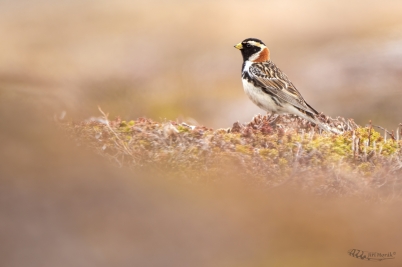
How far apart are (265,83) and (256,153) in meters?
1.91

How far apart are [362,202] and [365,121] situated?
246 centimetres

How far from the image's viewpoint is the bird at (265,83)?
728cm

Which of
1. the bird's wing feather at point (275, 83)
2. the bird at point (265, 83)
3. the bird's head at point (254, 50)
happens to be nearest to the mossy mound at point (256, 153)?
the bird at point (265, 83)

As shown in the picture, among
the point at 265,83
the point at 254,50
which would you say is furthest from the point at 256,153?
the point at 254,50

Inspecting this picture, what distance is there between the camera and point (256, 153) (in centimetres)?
577

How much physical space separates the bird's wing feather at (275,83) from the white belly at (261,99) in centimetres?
9

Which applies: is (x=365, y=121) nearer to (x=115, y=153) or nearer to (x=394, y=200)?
(x=394, y=200)

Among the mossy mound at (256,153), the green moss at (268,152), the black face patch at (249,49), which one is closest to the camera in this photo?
the mossy mound at (256,153)

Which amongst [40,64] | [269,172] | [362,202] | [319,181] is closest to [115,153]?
[269,172]

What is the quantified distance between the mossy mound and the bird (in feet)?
3.14

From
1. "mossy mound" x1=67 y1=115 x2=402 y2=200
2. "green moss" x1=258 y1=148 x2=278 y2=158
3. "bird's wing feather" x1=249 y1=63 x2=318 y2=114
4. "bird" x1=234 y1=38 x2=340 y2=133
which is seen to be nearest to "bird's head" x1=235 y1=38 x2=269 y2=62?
"bird" x1=234 y1=38 x2=340 y2=133

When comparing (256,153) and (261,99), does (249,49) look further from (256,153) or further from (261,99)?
(256,153)

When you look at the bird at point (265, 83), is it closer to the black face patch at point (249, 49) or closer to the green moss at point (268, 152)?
the black face patch at point (249, 49)

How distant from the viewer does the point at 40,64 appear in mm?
8297
